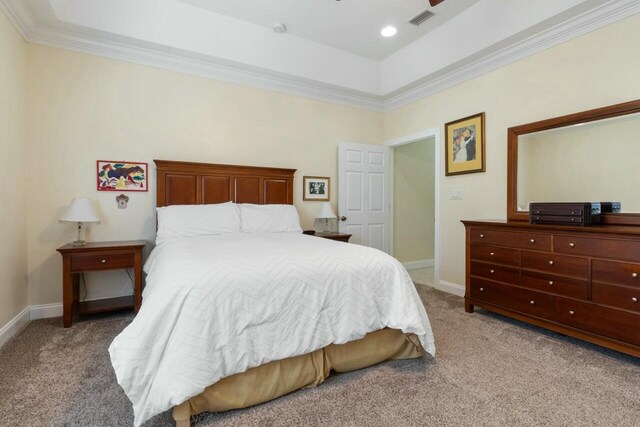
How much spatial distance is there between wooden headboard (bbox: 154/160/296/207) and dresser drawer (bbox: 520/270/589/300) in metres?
2.75

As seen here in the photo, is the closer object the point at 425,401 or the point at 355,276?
the point at 425,401

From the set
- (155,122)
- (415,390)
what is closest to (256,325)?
(415,390)

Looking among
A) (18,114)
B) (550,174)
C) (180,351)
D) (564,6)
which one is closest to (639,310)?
(550,174)

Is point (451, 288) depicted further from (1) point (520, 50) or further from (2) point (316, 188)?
(1) point (520, 50)

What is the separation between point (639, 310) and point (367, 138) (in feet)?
12.1

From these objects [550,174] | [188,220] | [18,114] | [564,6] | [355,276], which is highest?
[564,6]

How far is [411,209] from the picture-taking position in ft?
17.7

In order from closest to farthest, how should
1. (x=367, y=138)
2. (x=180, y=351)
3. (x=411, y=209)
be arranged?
(x=180, y=351) → (x=367, y=138) → (x=411, y=209)

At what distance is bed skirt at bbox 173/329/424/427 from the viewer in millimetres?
1558

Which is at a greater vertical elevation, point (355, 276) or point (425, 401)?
point (355, 276)

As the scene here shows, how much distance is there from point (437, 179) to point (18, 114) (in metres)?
4.54

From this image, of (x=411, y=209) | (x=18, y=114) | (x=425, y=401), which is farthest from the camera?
(x=411, y=209)

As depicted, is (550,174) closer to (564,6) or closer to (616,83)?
(616,83)

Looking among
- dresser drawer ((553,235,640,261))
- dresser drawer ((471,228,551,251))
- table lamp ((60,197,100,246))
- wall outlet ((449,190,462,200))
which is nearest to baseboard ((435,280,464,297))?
dresser drawer ((471,228,551,251))
